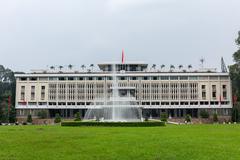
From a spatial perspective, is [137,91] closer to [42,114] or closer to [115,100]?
[115,100]

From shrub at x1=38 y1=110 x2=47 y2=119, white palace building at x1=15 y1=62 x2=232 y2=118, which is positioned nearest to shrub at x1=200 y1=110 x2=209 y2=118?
white palace building at x1=15 y1=62 x2=232 y2=118

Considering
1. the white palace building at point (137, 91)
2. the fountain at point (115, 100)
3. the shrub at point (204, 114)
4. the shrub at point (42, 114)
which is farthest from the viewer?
the white palace building at point (137, 91)

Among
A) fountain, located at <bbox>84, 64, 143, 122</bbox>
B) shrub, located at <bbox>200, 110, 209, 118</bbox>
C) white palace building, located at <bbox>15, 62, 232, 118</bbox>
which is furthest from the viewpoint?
white palace building, located at <bbox>15, 62, 232, 118</bbox>

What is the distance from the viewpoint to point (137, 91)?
98.8 metres

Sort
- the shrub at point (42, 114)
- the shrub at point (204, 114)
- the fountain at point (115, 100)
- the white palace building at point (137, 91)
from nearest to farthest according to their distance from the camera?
the fountain at point (115, 100) < the shrub at point (204, 114) < the shrub at point (42, 114) < the white palace building at point (137, 91)

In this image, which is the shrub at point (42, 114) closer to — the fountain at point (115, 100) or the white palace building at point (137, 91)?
the white palace building at point (137, 91)

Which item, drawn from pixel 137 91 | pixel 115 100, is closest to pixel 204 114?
pixel 137 91

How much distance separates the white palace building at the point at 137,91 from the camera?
96.6 m

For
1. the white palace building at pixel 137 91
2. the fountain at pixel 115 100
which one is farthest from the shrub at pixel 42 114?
the fountain at pixel 115 100

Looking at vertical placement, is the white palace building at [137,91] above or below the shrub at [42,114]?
above

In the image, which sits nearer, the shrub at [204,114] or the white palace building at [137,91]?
the shrub at [204,114]

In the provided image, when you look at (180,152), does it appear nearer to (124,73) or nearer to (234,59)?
(234,59)

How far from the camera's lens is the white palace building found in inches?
3802

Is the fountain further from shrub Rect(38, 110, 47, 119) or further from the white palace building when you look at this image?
shrub Rect(38, 110, 47, 119)
